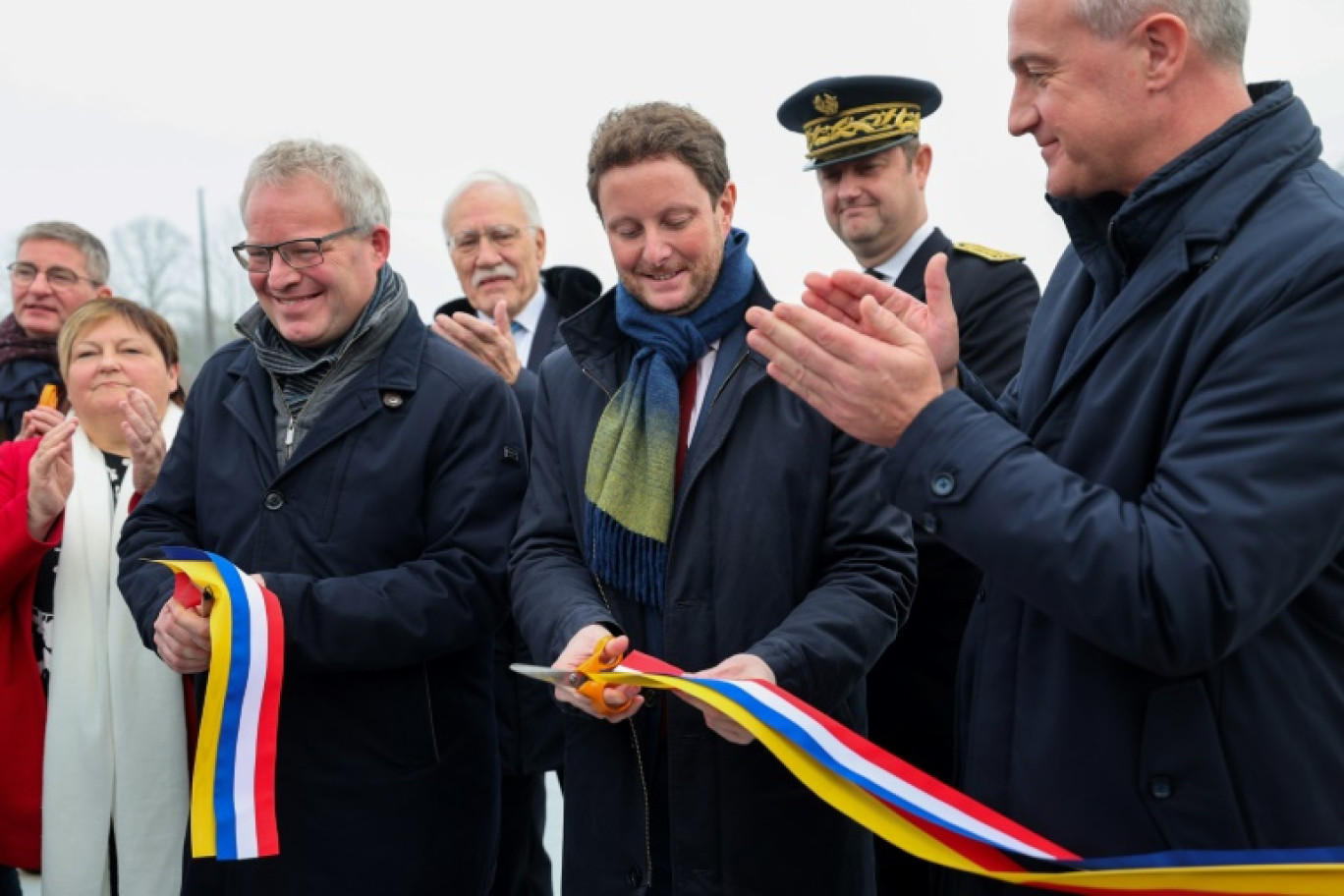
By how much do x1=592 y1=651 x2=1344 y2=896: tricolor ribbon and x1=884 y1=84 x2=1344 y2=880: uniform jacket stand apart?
0.13 feet

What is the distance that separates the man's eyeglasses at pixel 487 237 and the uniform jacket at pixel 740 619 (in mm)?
2306

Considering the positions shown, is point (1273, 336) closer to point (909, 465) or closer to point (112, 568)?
point (909, 465)

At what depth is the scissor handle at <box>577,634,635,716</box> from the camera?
6.61ft

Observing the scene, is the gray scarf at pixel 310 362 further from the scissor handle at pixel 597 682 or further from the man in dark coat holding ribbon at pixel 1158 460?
the man in dark coat holding ribbon at pixel 1158 460

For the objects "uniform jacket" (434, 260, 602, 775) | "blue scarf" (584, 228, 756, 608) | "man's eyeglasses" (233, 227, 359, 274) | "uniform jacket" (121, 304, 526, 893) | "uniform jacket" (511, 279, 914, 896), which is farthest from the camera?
"uniform jacket" (434, 260, 602, 775)

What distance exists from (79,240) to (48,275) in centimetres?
18

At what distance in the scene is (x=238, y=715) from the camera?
249 centimetres

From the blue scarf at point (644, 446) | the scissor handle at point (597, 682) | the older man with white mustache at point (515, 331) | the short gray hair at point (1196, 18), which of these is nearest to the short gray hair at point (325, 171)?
the older man with white mustache at point (515, 331)

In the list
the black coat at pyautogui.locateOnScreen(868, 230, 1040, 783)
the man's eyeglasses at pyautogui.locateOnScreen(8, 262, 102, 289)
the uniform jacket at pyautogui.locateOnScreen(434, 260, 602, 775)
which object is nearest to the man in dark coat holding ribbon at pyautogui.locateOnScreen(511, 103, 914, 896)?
the black coat at pyautogui.locateOnScreen(868, 230, 1040, 783)

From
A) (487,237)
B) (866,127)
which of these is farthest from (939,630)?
(487,237)

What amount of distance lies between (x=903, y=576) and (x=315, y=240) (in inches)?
57.7

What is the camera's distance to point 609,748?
7.65 feet

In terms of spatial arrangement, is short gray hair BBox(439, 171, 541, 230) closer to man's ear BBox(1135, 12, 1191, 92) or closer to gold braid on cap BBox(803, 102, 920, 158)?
gold braid on cap BBox(803, 102, 920, 158)

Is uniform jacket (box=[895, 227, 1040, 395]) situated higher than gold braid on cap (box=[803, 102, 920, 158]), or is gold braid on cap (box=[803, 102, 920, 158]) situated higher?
gold braid on cap (box=[803, 102, 920, 158])
